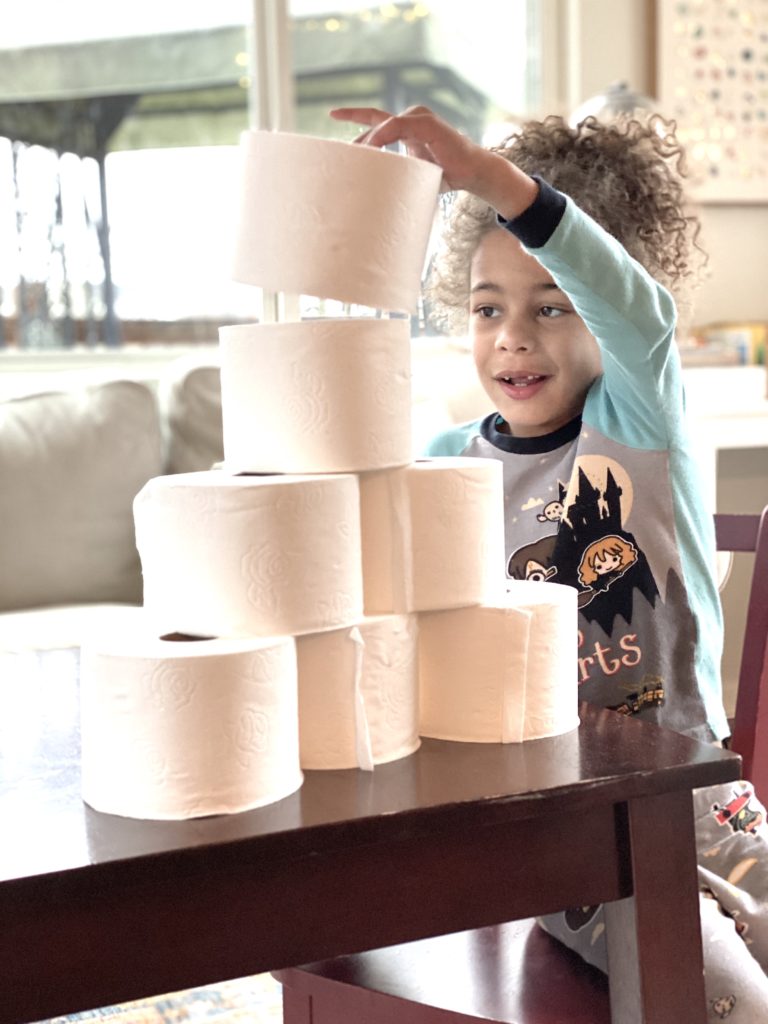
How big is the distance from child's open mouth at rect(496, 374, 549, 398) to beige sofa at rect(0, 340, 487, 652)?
1.44 metres

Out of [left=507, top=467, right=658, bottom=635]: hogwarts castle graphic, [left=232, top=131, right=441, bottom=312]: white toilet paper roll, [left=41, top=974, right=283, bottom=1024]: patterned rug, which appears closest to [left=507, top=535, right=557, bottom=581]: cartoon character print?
[left=507, top=467, right=658, bottom=635]: hogwarts castle graphic

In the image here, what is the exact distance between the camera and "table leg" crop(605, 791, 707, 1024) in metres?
0.91

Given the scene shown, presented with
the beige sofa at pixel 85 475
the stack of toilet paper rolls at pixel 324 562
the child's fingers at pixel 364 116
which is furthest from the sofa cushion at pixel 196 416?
the stack of toilet paper rolls at pixel 324 562

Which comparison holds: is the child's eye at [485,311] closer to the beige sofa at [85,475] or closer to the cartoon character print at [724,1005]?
the cartoon character print at [724,1005]

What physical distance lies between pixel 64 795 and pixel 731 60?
3.57m

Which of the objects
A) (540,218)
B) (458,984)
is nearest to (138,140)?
(540,218)

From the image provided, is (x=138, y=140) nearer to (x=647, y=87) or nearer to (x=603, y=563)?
(x=647, y=87)

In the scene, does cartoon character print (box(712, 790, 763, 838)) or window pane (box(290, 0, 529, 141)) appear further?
window pane (box(290, 0, 529, 141))

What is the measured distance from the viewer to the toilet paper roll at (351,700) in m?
0.95

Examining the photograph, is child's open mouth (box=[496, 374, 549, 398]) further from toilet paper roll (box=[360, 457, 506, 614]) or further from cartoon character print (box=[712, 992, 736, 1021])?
cartoon character print (box=[712, 992, 736, 1021])

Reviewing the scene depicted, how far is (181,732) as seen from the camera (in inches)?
33.9

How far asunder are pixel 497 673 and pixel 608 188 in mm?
796

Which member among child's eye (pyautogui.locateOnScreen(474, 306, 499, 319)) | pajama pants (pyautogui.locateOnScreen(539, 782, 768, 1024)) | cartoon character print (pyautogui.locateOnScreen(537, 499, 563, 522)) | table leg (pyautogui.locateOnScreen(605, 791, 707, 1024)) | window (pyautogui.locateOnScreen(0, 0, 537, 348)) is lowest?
pajama pants (pyautogui.locateOnScreen(539, 782, 768, 1024))

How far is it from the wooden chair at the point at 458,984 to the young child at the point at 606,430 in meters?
0.04
